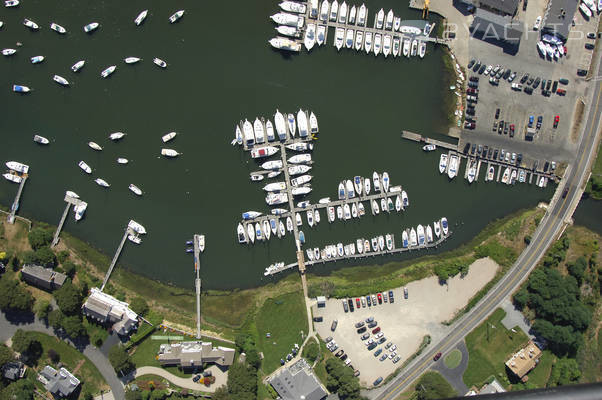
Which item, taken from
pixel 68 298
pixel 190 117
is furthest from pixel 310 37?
pixel 68 298

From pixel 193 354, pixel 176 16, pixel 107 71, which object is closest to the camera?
pixel 193 354

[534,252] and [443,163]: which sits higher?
[443,163]

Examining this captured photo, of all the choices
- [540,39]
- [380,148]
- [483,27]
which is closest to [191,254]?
[380,148]

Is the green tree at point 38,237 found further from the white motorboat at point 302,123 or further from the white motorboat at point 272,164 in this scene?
the white motorboat at point 302,123

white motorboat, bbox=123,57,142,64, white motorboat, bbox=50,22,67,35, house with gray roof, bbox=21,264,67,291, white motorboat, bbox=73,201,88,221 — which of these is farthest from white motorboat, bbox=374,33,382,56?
house with gray roof, bbox=21,264,67,291

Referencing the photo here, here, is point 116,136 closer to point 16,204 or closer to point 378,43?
point 16,204

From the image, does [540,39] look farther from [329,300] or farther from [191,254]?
[191,254]

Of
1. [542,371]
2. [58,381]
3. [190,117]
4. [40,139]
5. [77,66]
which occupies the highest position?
[77,66]
